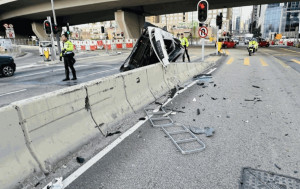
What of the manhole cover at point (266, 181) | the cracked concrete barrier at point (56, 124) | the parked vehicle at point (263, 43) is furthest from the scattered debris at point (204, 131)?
the parked vehicle at point (263, 43)

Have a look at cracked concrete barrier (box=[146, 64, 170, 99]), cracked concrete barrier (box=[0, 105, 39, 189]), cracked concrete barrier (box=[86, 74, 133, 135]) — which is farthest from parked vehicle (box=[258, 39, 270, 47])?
cracked concrete barrier (box=[0, 105, 39, 189])

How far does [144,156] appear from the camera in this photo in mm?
3477

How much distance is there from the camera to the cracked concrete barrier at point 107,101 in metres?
4.13

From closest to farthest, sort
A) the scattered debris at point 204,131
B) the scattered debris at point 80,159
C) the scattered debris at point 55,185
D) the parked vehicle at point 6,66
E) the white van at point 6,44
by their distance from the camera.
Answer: the scattered debris at point 55,185 → the scattered debris at point 80,159 → the scattered debris at point 204,131 → the parked vehicle at point 6,66 → the white van at point 6,44

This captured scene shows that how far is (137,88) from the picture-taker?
5.82 metres

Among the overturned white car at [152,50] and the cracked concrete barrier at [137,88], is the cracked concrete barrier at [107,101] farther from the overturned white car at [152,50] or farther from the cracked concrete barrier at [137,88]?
the overturned white car at [152,50]

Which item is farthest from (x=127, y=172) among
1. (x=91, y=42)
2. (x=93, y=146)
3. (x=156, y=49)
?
(x=91, y=42)

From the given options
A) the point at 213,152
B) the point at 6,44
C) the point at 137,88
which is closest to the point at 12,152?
the point at 213,152

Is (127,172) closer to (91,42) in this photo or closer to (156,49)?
(156,49)

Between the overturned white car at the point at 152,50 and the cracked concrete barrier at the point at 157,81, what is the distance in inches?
21.2

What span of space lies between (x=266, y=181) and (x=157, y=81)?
4774 mm

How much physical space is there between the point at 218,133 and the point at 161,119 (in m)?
1.36

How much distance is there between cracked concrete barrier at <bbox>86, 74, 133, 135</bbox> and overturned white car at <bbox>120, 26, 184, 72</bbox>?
312 cm

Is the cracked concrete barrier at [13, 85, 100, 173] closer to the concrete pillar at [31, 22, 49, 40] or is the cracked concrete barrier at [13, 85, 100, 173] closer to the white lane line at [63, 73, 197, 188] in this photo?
the white lane line at [63, 73, 197, 188]
